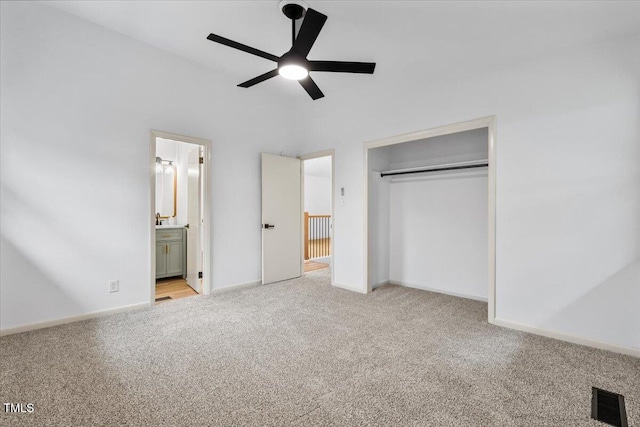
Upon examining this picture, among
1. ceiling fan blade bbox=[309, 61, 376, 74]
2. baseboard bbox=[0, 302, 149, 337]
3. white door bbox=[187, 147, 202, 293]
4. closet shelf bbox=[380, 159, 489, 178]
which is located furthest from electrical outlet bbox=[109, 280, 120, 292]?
closet shelf bbox=[380, 159, 489, 178]

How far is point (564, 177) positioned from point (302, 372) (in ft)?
9.31

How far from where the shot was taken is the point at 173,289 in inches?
170

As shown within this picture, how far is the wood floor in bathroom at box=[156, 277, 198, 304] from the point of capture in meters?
3.99

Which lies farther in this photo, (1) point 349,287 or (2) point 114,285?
(1) point 349,287

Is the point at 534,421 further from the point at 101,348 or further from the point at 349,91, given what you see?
the point at 349,91

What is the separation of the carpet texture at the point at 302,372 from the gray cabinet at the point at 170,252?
1.75 meters

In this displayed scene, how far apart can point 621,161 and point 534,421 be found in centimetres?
224

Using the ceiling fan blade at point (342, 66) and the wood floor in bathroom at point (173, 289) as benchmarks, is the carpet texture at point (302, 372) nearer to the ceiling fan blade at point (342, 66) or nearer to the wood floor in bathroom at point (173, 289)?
the wood floor in bathroom at point (173, 289)

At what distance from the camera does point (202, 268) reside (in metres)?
3.99

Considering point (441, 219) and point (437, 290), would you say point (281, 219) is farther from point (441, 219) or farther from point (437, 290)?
point (437, 290)

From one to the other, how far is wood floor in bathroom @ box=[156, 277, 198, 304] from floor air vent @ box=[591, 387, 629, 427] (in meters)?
4.08

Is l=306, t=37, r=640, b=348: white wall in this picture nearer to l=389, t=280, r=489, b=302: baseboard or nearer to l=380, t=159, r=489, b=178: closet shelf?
l=380, t=159, r=489, b=178: closet shelf

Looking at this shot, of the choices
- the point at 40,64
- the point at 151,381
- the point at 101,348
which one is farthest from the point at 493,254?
the point at 40,64

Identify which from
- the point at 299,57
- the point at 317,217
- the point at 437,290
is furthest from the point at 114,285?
the point at 317,217
